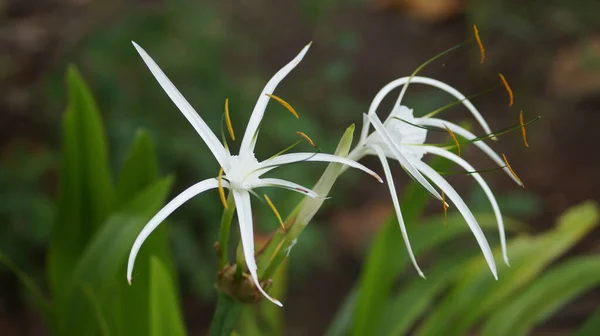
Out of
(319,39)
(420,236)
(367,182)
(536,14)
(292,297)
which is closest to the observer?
(420,236)

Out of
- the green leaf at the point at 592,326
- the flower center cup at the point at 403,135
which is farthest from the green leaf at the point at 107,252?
the green leaf at the point at 592,326

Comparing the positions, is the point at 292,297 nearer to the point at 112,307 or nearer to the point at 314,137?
the point at 314,137

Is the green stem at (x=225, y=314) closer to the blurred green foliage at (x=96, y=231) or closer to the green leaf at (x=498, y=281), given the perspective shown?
the blurred green foliage at (x=96, y=231)

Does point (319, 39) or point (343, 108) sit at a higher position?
point (319, 39)

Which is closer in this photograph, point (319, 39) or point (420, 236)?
point (420, 236)

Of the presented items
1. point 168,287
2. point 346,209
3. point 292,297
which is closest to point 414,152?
point 168,287

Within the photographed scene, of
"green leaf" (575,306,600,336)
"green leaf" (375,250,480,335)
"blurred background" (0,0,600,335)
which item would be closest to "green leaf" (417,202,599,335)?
"green leaf" (375,250,480,335)
